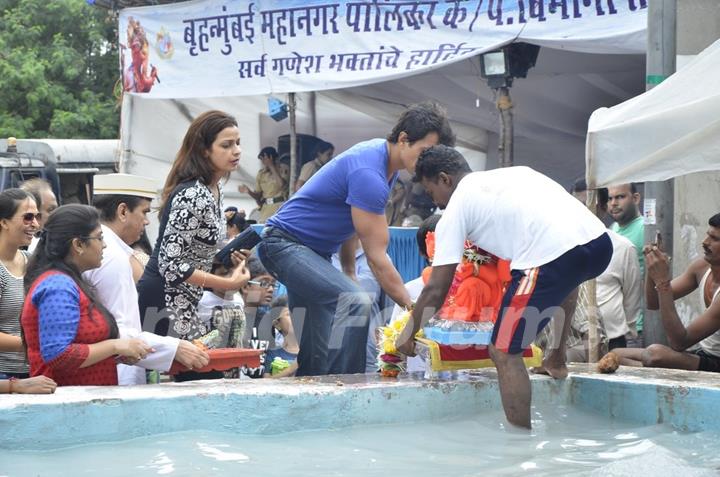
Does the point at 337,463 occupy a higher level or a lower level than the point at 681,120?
lower

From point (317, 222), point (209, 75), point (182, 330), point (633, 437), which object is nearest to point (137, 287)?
point (182, 330)

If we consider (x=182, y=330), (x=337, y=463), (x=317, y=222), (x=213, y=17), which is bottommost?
(x=337, y=463)

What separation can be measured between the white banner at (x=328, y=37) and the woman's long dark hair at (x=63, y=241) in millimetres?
6135

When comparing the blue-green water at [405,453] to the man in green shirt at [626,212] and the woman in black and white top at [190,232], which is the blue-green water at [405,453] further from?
the man in green shirt at [626,212]

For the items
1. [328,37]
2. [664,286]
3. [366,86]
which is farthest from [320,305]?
[366,86]

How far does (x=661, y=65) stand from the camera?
21.5 ft

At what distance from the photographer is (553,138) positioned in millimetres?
12797

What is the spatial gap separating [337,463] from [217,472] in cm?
55

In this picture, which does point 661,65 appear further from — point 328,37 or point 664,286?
point 328,37

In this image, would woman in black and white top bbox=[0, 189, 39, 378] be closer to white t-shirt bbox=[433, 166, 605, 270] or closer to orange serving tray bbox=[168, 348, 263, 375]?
orange serving tray bbox=[168, 348, 263, 375]

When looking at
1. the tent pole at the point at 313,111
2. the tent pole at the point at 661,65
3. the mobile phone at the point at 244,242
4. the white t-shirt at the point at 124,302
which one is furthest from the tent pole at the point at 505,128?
the white t-shirt at the point at 124,302

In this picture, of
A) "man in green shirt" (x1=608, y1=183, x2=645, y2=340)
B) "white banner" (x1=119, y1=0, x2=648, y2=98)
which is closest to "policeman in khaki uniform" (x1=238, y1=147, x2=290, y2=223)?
"white banner" (x1=119, y1=0, x2=648, y2=98)

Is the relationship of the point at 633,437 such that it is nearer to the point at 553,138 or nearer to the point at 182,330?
the point at 182,330

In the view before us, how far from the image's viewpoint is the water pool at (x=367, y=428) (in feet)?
14.0
